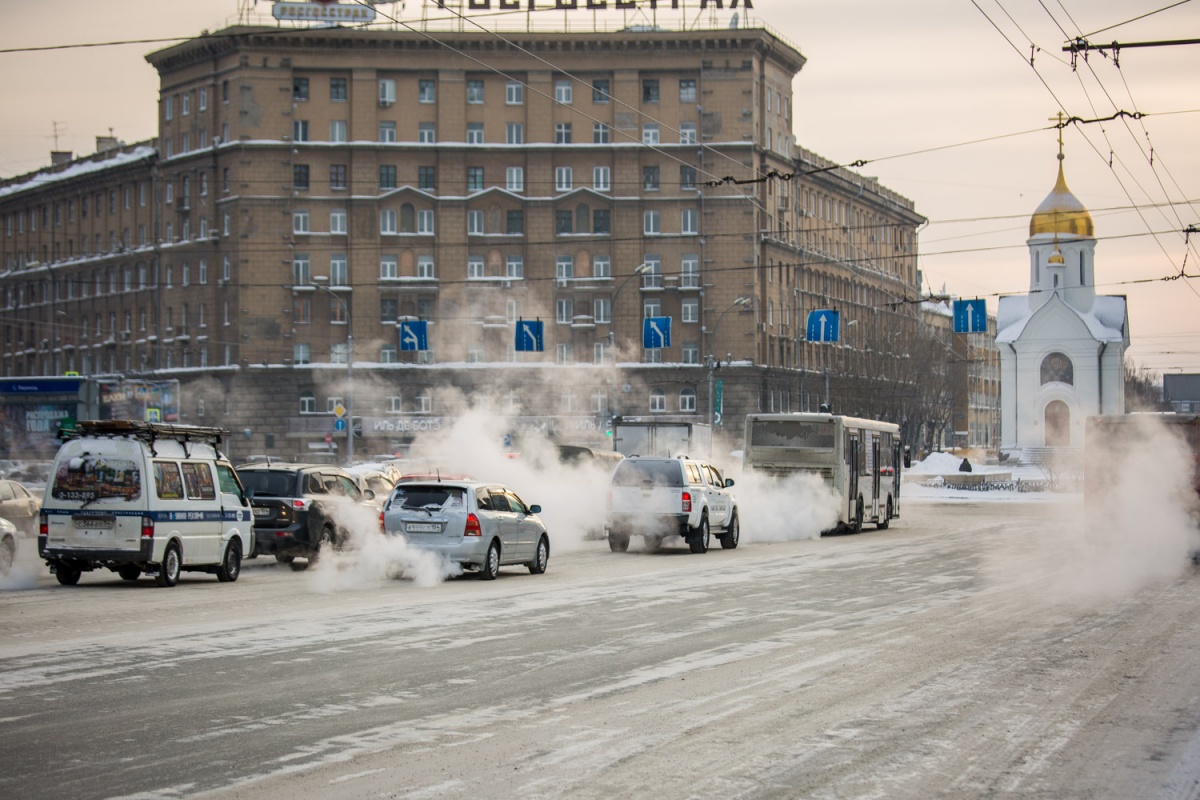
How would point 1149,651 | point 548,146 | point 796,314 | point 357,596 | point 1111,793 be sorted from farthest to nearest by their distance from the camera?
point 796,314 → point 548,146 → point 357,596 → point 1149,651 → point 1111,793

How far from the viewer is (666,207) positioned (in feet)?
297

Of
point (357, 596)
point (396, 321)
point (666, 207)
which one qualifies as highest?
point (666, 207)

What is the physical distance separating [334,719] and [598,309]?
81033mm

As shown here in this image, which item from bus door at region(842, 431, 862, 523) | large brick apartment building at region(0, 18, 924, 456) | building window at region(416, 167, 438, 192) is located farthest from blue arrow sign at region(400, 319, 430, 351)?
building window at region(416, 167, 438, 192)

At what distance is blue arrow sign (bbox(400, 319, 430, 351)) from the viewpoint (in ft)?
182

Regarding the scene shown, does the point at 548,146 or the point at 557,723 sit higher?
the point at 548,146

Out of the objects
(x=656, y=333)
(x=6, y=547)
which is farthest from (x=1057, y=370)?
(x=6, y=547)

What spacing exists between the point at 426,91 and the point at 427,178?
209 inches

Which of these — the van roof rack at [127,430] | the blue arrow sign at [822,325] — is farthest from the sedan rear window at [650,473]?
the blue arrow sign at [822,325]

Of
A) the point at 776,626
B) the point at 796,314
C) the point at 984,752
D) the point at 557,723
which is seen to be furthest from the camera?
the point at 796,314

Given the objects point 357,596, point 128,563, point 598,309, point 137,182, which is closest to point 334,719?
point 357,596

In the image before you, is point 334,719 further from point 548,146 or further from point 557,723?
point 548,146

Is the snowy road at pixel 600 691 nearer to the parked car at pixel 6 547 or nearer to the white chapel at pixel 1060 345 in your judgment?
the parked car at pixel 6 547

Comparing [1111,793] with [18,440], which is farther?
[18,440]
